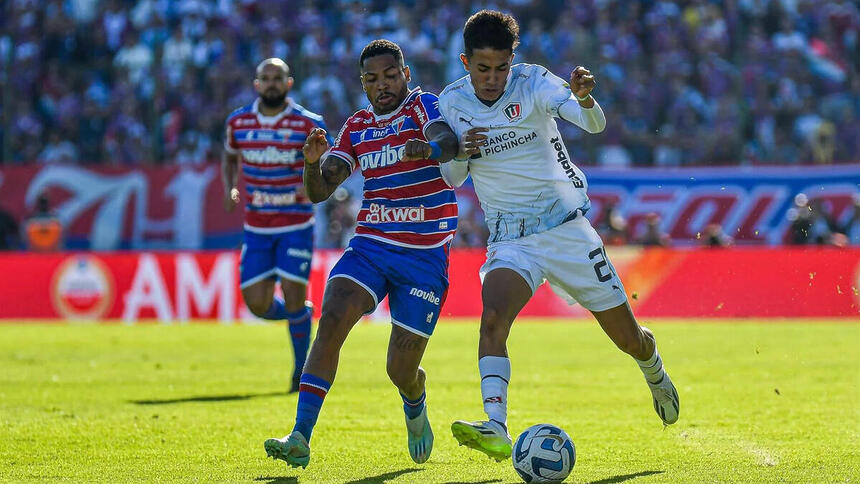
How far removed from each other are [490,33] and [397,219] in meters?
1.26

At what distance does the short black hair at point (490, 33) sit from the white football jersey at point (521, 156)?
33 centimetres

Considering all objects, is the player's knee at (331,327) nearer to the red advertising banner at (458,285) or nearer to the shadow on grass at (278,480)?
the shadow on grass at (278,480)

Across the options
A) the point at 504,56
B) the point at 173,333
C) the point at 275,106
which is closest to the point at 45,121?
the point at 173,333

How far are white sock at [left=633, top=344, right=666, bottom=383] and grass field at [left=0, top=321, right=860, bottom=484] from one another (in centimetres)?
46

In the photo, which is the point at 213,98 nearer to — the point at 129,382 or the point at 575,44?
the point at 575,44

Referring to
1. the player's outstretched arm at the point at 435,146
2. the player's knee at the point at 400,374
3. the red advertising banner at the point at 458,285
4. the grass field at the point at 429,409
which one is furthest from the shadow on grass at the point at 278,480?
the red advertising banner at the point at 458,285

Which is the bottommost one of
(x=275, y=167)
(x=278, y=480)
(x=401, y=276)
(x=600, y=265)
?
(x=278, y=480)

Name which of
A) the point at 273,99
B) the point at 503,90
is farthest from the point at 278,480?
the point at 273,99

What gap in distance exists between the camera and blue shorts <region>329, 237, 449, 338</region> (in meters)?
7.62

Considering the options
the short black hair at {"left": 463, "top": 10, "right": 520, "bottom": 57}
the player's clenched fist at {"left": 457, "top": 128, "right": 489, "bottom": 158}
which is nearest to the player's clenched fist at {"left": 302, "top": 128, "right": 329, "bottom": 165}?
the player's clenched fist at {"left": 457, "top": 128, "right": 489, "bottom": 158}

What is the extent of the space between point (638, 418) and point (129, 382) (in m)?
5.45

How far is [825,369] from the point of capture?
516 inches

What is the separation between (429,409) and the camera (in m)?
10.3

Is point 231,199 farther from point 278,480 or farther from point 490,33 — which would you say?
point 278,480
